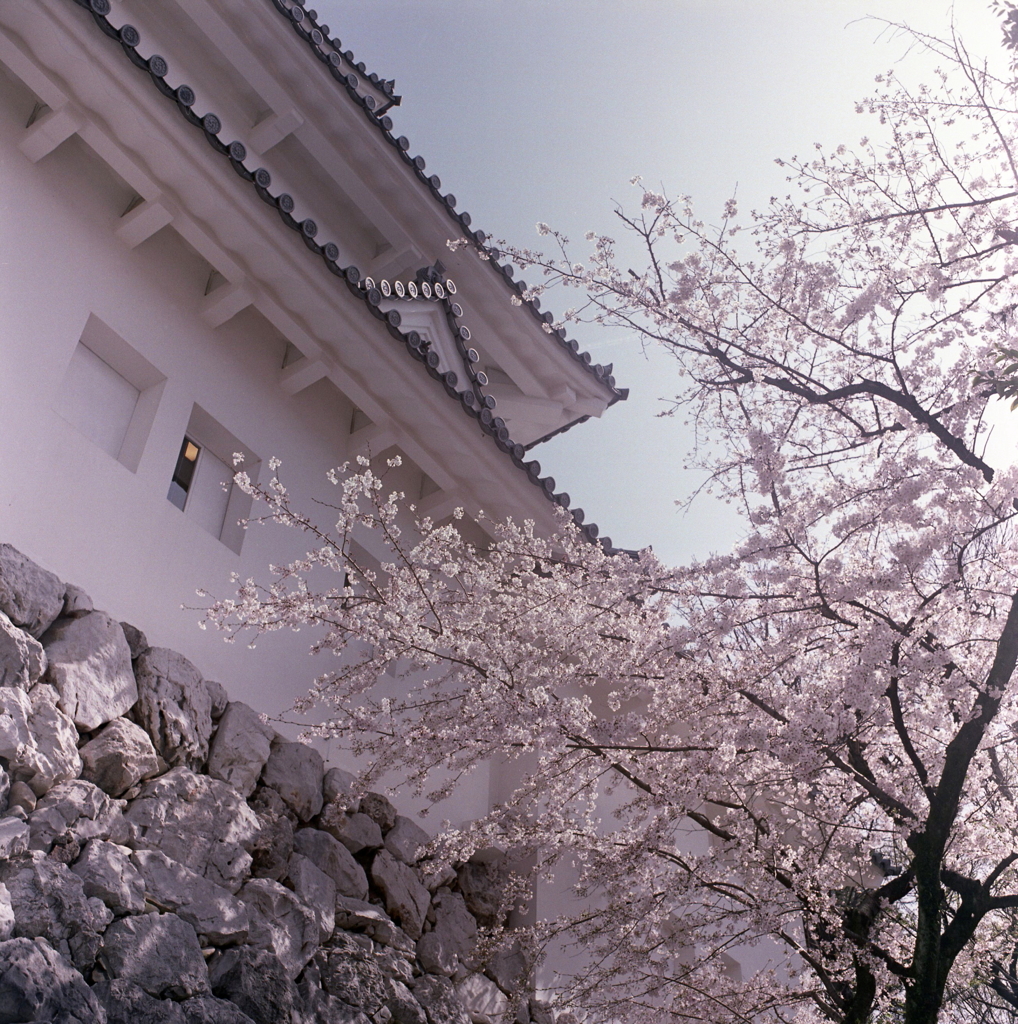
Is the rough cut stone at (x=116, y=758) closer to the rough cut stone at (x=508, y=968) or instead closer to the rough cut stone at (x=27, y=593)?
the rough cut stone at (x=27, y=593)

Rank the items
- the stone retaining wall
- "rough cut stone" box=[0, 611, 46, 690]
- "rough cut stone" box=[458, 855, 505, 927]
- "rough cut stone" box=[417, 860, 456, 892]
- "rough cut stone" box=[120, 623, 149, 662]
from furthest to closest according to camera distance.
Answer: "rough cut stone" box=[458, 855, 505, 927] < "rough cut stone" box=[417, 860, 456, 892] < "rough cut stone" box=[120, 623, 149, 662] < "rough cut stone" box=[0, 611, 46, 690] < the stone retaining wall

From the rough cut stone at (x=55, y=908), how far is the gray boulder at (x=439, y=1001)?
242cm

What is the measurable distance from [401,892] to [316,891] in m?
0.89

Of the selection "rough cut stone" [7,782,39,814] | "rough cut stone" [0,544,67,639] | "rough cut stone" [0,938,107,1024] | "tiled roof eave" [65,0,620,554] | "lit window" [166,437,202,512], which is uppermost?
"tiled roof eave" [65,0,620,554]

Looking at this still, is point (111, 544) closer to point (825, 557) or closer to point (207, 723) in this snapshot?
point (207, 723)

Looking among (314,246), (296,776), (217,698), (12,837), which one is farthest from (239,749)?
(314,246)

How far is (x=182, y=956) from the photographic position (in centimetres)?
417

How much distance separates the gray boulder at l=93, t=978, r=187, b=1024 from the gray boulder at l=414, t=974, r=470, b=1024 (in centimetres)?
209

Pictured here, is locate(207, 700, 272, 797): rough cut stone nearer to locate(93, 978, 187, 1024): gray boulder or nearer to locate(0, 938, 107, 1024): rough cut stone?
locate(93, 978, 187, 1024): gray boulder

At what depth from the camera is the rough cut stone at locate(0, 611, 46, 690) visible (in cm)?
419

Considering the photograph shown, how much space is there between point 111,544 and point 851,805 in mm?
4664

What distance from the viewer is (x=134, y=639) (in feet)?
17.0

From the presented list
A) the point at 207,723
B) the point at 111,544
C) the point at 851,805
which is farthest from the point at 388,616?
the point at 851,805

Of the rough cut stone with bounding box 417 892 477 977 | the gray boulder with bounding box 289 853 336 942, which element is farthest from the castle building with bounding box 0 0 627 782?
the rough cut stone with bounding box 417 892 477 977
